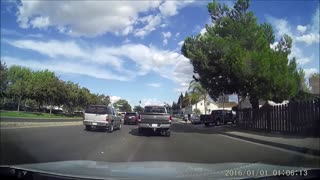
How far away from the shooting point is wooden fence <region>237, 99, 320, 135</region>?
22.8 meters

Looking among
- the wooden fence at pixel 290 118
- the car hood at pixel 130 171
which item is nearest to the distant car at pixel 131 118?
the wooden fence at pixel 290 118

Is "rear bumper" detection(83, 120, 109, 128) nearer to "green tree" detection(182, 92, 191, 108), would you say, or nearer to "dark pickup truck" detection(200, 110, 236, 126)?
"dark pickup truck" detection(200, 110, 236, 126)

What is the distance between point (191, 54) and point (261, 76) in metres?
7.81

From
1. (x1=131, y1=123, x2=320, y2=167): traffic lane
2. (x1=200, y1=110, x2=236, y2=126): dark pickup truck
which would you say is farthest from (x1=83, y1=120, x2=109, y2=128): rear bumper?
(x1=200, y1=110, x2=236, y2=126): dark pickup truck

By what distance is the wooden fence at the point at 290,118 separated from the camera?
2281 centimetres

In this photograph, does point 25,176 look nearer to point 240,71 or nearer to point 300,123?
point 300,123

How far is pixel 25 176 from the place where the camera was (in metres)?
5.84

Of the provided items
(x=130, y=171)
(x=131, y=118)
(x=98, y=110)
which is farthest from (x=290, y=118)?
(x=131, y=118)

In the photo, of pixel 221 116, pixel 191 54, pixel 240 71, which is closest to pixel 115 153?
pixel 240 71

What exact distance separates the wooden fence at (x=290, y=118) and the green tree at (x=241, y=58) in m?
1.64

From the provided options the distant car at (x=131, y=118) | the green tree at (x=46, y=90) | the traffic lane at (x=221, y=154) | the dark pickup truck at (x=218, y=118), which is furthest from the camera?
the green tree at (x=46, y=90)

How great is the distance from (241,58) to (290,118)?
628 centimetres

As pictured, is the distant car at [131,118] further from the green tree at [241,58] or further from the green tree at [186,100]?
the green tree at [186,100]
